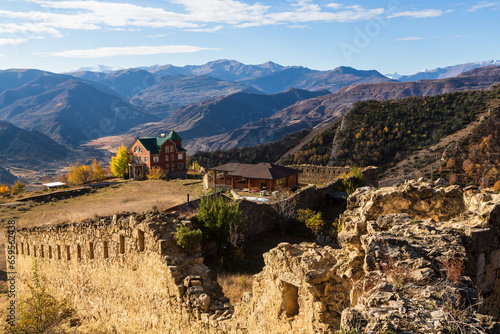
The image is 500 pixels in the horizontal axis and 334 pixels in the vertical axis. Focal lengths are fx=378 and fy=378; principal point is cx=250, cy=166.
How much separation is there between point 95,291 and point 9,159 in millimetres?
196030

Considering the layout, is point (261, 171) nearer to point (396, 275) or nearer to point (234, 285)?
point (234, 285)

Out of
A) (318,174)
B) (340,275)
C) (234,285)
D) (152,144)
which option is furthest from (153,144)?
(340,275)

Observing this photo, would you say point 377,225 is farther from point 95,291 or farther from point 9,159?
point 9,159

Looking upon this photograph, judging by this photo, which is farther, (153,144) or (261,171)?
(153,144)

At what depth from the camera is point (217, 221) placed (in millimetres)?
15461

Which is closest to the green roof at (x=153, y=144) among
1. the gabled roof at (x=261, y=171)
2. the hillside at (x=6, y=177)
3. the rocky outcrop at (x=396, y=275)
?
the gabled roof at (x=261, y=171)

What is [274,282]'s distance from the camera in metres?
5.87

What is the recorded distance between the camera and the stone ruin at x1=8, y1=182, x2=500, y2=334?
3.47 meters

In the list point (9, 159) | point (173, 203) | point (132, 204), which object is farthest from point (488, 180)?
point (9, 159)

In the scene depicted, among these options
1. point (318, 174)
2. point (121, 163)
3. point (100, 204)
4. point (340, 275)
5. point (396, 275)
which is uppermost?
point (396, 275)

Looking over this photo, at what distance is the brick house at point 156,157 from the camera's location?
61.3 meters

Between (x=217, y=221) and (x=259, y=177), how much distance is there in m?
22.5

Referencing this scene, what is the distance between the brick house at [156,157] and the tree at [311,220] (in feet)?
137

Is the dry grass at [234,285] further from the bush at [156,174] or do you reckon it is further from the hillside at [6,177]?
the hillside at [6,177]
